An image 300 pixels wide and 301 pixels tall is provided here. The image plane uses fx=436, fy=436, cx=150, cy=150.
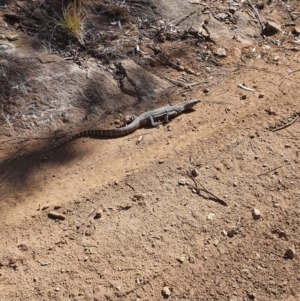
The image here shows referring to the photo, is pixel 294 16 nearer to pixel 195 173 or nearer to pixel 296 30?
pixel 296 30

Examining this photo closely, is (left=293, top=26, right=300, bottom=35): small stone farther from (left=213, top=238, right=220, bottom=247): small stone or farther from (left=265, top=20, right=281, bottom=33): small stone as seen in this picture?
(left=213, top=238, right=220, bottom=247): small stone

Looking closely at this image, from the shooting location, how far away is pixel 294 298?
13.2 feet

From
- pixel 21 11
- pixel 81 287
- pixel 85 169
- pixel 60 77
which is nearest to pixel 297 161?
pixel 85 169

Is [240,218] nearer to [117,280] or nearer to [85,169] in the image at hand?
[117,280]

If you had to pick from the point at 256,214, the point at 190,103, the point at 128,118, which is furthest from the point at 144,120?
the point at 256,214

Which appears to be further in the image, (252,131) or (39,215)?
(252,131)

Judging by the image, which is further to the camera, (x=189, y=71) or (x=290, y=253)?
(x=189, y=71)

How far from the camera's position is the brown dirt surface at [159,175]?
13.9 feet

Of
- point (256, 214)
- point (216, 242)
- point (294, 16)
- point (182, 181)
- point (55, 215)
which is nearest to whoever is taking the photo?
point (216, 242)

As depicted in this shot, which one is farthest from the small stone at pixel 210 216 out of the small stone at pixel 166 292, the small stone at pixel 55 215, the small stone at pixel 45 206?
the small stone at pixel 45 206

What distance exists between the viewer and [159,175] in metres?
5.25

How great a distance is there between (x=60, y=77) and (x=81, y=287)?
11.4 ft

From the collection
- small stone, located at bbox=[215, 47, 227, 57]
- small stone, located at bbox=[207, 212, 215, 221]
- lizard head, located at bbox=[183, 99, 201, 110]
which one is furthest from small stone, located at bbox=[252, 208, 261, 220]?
small stone, located at bbox=[215, 47, 227, 57]

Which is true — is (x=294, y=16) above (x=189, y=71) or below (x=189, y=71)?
above
